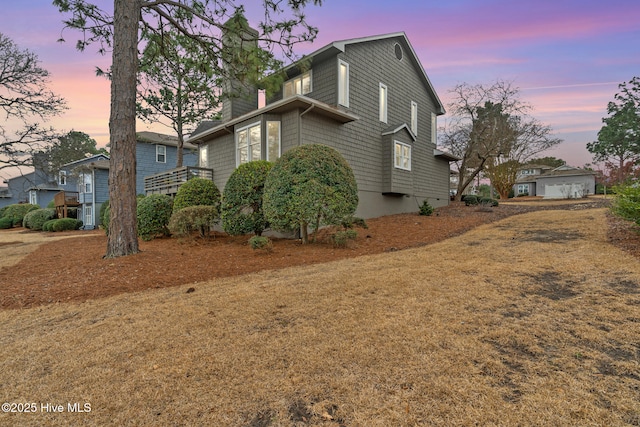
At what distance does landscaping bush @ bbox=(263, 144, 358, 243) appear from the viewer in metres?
7.10

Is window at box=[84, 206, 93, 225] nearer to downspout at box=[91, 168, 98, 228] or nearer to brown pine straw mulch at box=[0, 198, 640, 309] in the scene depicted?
downspout at box=[91, 168, 98, 228]

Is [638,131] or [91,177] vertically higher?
[638,131]

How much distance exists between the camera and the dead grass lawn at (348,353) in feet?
5.89

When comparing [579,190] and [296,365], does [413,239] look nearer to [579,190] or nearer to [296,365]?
[296,365]

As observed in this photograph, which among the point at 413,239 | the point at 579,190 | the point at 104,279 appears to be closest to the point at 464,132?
the point at 579,190

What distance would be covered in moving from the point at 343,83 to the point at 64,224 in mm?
20211

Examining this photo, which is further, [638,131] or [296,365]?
[638,131]

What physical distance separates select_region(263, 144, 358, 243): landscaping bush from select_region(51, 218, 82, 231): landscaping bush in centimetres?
1925

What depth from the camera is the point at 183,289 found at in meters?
4.59

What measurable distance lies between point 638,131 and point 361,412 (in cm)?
4173

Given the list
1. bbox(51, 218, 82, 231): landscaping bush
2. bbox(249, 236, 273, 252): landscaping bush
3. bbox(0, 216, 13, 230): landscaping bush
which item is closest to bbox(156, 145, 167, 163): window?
bbox(51, 218, 82, 231): landscaping bush

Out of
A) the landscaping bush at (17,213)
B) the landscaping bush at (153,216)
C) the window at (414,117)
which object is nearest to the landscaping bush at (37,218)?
the landscaping bush at (17,213)


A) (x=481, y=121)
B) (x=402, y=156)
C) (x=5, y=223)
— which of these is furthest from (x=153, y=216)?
(x=5, y=223)

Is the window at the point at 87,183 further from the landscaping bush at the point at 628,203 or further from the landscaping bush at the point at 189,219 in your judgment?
the landscaping bush at the point at 628,203
